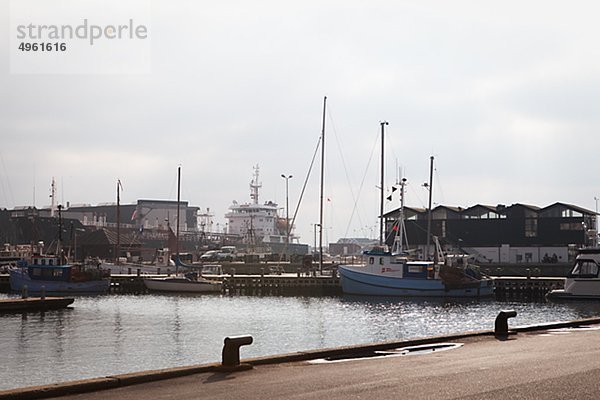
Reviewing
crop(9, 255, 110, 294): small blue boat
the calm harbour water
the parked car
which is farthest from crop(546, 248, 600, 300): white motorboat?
the parked car

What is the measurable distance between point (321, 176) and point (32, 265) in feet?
92.4

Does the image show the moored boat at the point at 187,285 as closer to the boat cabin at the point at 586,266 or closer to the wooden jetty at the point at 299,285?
the wooden jetty at the point at 299,285

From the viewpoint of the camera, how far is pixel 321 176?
77375mm

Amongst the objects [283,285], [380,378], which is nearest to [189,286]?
[283,285]

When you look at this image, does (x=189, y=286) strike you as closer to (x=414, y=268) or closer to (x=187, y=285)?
(x=187, y=285)

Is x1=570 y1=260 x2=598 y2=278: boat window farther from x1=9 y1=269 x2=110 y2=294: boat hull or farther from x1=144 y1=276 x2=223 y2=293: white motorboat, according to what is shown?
x1=9 y1=269 x2=110 y2=294: boat hull

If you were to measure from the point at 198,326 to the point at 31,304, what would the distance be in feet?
43.4

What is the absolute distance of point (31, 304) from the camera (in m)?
49.8

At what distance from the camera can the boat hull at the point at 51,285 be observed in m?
70.2

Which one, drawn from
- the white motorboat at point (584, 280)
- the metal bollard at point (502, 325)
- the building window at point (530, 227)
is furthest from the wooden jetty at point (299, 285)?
the metal bollard at point (502, 325)

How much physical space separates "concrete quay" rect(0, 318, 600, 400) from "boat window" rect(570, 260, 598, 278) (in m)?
41.5

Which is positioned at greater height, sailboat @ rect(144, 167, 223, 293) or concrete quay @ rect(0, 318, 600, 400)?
concrete quay @ rect(0, 318, 600, 400)

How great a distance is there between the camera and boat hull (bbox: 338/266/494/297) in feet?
209

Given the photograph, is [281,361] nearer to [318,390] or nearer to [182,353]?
[318,390]
